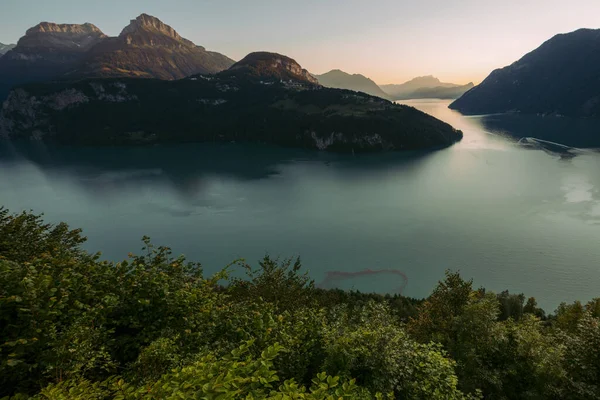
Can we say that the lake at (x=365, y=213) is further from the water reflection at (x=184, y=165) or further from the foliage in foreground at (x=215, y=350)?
the foliage in foreground at (x=215, y=350)

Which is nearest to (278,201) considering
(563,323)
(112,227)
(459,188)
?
(112,227)

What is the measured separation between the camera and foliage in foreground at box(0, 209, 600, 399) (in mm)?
7621

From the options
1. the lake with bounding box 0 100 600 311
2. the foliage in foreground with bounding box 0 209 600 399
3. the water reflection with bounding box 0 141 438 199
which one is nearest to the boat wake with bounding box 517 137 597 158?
the lake with bounding box 0 100 600 311

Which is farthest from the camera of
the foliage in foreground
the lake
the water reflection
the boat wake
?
the boat wake

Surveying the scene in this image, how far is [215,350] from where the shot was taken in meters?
10.2

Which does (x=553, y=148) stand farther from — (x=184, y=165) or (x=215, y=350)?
(x=215, y=350)

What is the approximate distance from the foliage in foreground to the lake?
39.1 metres

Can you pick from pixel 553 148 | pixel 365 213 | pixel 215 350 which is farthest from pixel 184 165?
pixel 553 148

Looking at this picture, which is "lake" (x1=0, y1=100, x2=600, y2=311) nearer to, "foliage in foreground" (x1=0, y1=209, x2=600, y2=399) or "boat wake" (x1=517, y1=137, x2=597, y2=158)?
"boat wake" (x1=517, y1=137, x2=597, y2=158)

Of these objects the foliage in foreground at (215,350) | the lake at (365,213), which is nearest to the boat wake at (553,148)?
the lake at (365,213)

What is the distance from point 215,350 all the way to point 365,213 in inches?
3115

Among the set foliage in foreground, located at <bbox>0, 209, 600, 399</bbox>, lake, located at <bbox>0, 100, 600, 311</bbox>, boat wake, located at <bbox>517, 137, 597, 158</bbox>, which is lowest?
lake, located at <bbox>0, 100, 600, 311</bbox>

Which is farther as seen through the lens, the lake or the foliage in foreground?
the lake

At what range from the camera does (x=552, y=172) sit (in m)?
118
